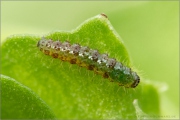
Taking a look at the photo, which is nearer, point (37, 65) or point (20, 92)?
point (20, 92)

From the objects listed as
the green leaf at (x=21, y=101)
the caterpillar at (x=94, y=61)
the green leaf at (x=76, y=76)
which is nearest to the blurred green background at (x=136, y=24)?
the caterpillar at (x=94, y=61)

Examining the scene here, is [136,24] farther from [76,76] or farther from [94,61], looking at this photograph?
[76,76]

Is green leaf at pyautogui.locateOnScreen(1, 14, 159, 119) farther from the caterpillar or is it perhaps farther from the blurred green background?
the blurred green background

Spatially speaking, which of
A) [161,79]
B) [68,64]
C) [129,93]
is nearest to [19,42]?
[68,64]

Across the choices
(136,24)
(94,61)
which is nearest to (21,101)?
(94,61)

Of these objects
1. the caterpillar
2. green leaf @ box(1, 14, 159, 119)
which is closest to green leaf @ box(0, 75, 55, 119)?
green leaf @ box(1, 14, 159, 119)

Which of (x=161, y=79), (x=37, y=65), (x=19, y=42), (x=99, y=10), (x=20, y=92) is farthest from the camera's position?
(x=99, y=10)

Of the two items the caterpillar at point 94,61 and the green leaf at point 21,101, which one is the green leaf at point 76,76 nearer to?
the caterpillar at point 94,61

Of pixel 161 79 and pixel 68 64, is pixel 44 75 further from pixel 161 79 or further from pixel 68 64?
pixel 161 79

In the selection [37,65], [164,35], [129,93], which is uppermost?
[164,35]
